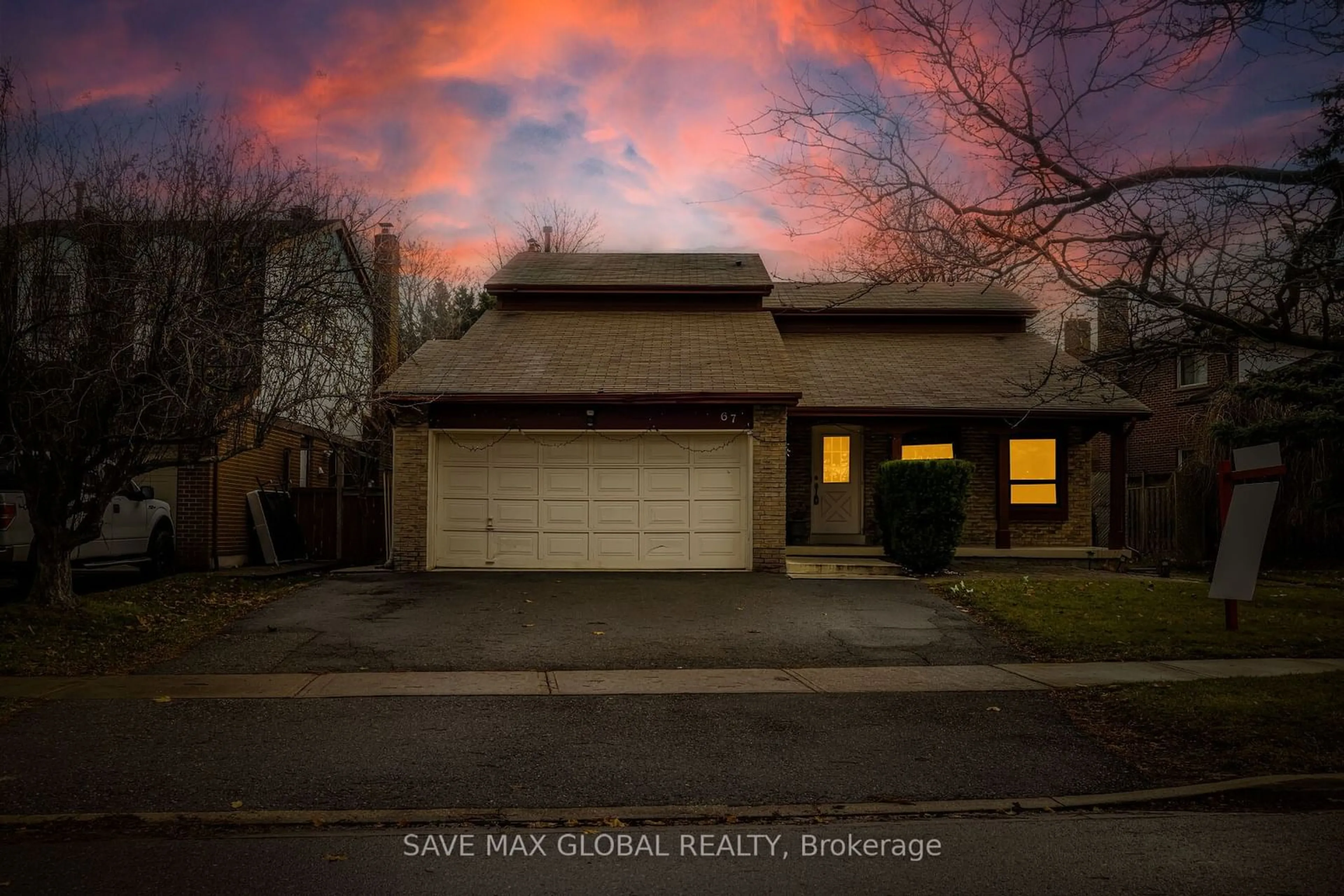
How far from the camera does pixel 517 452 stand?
51.8ft

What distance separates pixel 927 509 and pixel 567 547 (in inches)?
221

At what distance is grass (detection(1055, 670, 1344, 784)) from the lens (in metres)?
6.36

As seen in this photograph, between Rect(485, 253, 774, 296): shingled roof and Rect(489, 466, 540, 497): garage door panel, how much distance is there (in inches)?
237

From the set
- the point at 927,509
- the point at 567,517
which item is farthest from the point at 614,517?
the point at 927,509

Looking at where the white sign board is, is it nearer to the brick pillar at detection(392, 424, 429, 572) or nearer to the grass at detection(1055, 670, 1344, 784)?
the grass at detection(1055, 670, 1344, 784)

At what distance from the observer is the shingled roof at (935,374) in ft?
58.8

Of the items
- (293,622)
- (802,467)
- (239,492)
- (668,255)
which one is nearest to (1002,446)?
(802,467)

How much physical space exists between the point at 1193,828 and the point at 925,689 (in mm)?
3182

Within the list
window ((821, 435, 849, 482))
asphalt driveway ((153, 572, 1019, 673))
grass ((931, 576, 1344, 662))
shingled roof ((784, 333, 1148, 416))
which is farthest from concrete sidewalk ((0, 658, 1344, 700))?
window ((821, 435, 849, 482))

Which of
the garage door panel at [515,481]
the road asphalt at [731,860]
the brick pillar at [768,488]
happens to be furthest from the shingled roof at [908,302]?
the road asphalt at [731,860]

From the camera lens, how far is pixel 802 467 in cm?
1956

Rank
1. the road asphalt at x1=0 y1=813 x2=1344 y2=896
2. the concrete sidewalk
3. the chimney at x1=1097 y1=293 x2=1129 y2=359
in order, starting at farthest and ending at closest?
the concrete sidewalk
the chimney at x1=1097 y1=293 x2=1129 y2=359
the road asphalt at x1=0 y1=813 x2=1344 y2=896

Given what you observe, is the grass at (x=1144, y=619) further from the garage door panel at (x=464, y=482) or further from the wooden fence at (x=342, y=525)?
the wooden fence at (x=342, y=525)

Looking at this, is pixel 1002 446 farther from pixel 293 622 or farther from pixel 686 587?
pixel 293 622
